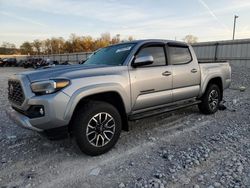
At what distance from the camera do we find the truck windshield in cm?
426

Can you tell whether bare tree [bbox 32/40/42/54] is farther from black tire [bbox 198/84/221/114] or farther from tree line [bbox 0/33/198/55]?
black tire [bbox 198/84/221/114]

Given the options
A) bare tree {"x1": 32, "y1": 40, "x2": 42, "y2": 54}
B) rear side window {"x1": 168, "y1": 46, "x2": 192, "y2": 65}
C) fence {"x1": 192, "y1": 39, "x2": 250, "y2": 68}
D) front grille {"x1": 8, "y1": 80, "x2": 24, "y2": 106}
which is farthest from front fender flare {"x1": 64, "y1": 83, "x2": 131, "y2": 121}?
bare tree {"x1": 32, "y1": 40, "x2": 42, "y2": 54}

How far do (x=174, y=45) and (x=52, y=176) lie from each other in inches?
143

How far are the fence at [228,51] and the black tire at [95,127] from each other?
15.8 metres

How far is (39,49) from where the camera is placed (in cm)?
8506

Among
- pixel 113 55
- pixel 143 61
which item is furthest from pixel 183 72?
pixel 113 55

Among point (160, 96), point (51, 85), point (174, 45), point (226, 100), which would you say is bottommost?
point (226, 100)

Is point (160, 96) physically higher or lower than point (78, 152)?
higher

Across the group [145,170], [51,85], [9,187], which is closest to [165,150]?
[145,170]

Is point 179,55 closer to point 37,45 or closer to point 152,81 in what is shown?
point 152,81

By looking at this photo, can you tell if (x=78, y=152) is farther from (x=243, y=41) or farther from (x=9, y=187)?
(x=243, y=41)

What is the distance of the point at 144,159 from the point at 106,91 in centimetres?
121

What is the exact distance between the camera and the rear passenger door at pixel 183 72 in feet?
15.9

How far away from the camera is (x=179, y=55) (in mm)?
5133
